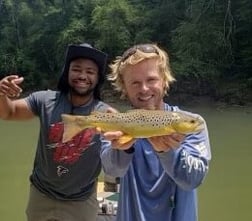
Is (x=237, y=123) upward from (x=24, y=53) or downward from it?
downward

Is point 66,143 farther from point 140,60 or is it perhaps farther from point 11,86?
point 140,60

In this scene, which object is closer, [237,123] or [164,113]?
[164,113]

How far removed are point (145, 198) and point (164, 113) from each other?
0.35 m

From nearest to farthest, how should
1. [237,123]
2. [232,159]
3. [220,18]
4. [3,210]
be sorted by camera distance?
[3,210]
[232,159]
[237,123]
[220,18]

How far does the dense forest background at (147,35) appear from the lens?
2258 cm

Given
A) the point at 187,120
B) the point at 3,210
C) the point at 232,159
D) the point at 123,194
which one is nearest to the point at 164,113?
the point at 187,120

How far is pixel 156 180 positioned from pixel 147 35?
23917 millimetres

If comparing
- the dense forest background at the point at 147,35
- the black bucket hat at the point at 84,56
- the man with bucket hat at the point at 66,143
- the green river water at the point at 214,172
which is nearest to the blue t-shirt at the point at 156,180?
the man with bucket hat at the point at 66,143

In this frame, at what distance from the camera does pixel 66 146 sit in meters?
2.84

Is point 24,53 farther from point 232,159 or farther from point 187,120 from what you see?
point 187,120

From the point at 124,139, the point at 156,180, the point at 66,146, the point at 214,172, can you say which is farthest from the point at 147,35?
the point at 124,139

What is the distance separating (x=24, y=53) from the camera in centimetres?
2930

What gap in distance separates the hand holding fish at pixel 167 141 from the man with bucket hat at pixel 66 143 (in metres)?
1.15

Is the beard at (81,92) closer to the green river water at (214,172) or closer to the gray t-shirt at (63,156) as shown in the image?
the gray t-shirt at (63,156)
